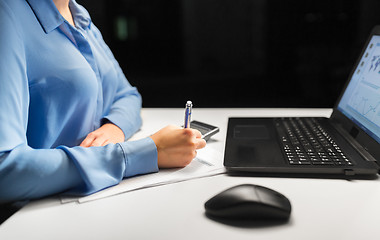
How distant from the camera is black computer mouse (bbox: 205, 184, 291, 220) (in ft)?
1.92

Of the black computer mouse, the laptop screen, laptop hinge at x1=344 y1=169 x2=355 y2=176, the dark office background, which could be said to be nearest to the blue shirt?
the black computer mouse

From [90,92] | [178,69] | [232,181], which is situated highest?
[90,92]

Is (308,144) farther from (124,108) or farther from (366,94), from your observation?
(124,108)

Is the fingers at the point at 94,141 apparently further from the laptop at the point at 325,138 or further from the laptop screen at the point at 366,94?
the laptop screen at the point at 366,94

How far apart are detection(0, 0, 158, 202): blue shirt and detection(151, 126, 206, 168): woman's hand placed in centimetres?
2

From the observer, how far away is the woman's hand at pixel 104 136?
0.94 meters

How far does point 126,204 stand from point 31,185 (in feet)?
0.59

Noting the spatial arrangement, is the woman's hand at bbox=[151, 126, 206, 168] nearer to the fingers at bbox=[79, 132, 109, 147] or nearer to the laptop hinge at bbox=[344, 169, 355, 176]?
the fingers at bbox=[79, 132, 109, 147]

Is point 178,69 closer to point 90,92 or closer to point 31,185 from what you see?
point 90,92

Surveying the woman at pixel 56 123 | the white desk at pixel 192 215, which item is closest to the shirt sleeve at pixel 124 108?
the woman at pixel 56 123

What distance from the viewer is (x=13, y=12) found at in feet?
2.58

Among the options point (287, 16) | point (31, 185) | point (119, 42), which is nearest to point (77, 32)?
point (31, 185)

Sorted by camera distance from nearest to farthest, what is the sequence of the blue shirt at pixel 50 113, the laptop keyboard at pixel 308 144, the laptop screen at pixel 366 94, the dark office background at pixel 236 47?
the blue shirt at pixel 50 113, the laptop keyboard at pixel 308 144, the laptop screen at pixel 366 94, the dark office background at pixel 236 47

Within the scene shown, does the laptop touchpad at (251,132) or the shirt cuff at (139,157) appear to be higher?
the shirt cuff at (139,157)
